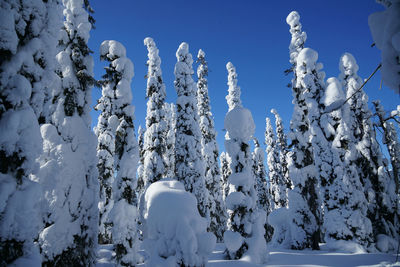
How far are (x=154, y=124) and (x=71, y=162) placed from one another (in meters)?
9.03

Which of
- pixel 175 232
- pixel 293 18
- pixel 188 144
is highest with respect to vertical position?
pixel 293 18

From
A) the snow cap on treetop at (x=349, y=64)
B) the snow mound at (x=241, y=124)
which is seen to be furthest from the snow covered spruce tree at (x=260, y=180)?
the snow mound at (x=241, y=124)

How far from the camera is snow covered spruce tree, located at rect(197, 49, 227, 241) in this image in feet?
74.4

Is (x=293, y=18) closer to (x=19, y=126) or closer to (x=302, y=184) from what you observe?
(x=302, y=184)

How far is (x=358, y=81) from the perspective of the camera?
14188 millimetres

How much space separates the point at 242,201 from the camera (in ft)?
30.8

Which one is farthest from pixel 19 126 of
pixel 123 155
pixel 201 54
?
pixel 201 54

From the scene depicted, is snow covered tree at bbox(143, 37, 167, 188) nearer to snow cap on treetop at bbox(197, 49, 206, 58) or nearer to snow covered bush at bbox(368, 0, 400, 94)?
snow cap on treetop at bbox(197, 49, 206, 58)

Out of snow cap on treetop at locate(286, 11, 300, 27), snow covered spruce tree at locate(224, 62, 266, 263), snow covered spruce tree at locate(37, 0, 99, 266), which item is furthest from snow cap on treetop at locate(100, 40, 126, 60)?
snow cap on treetop at locate(286, 11, 300, 27)

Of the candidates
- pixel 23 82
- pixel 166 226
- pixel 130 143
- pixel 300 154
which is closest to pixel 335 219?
pixel 300 154

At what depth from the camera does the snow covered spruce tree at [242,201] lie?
8828 mm

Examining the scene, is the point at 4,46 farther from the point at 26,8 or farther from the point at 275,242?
the point at 275,242

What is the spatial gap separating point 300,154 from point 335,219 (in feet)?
11.8

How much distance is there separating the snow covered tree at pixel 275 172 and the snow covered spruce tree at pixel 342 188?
18237 millimetres
